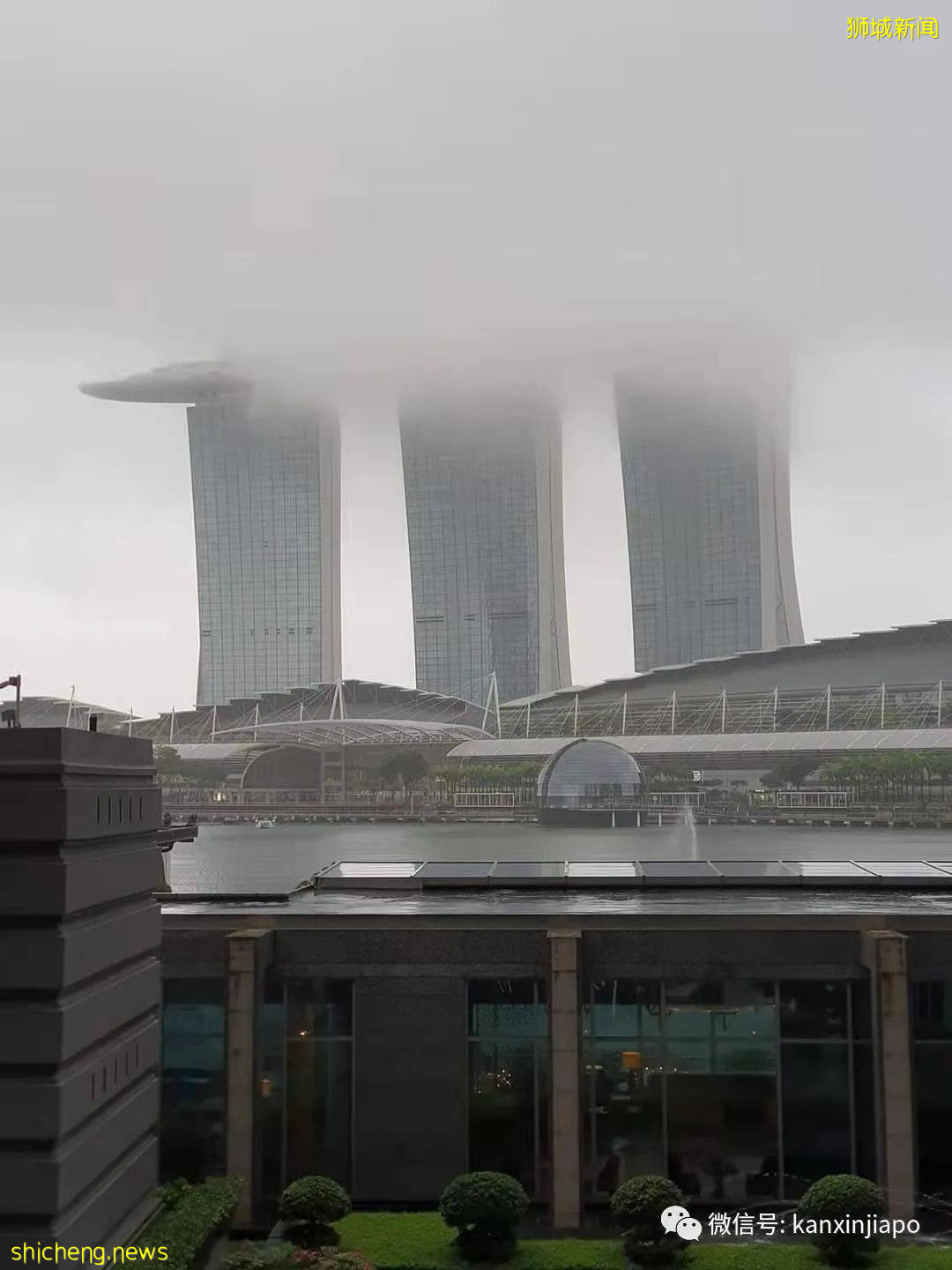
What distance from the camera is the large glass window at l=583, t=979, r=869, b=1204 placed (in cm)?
1597

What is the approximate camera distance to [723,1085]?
16109mm

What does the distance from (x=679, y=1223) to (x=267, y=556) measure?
6379 inches

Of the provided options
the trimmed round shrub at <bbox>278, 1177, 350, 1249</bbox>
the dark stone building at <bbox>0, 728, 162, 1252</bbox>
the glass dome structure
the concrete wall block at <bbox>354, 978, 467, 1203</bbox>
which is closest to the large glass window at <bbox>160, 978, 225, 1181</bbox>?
the concrete wall block at <bbox>354, 978, 467, 1203</bbox>

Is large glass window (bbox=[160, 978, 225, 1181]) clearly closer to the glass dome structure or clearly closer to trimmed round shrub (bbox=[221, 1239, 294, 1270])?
trimmed round shrub (bbox=[221, 1239, 294, 1270])

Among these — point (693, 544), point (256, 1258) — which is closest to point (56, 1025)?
point (256, 1258)

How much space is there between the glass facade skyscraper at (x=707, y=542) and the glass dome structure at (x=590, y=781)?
51.0 meters

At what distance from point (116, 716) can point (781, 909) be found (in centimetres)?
15883

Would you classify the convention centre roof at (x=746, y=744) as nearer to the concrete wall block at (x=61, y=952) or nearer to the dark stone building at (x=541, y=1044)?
the dark stone building at (x=541, y=1044)

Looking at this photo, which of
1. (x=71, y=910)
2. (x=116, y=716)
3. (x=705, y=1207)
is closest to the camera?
(x=71, y=910)

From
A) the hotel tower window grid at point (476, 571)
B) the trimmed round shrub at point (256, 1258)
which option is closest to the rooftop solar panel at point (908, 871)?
the trimmed round shrub at point (256, 1258)

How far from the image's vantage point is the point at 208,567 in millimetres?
174125

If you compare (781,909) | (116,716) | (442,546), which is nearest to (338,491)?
(442,546)

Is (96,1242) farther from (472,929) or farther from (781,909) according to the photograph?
(781,909)

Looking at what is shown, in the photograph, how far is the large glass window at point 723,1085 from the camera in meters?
16.0
